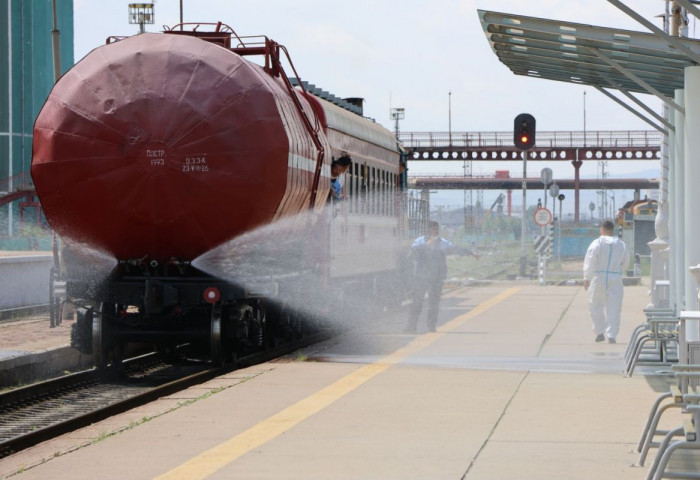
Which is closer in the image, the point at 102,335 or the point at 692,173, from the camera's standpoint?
the point at 692,173

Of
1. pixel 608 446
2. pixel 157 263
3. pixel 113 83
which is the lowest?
pixel 608 446

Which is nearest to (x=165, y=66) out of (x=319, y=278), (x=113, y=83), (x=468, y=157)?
(x=113, y=83)

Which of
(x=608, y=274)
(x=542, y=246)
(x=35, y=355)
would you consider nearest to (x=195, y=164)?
(x=35, y=355)

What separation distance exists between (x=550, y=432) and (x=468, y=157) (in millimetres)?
83871

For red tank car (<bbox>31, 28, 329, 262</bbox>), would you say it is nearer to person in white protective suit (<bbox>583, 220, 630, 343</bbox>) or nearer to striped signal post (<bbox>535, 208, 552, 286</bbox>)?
person in white protective suit (<bbox>583, 220, 630, 343</bbox>)

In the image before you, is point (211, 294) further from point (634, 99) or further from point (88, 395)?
point (634, 99)

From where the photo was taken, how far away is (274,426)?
9.80 meters

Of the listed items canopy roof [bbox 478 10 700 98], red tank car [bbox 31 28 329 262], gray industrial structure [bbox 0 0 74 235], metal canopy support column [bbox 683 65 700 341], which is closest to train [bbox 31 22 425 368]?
red tank car [bbox 31 28 329 262]

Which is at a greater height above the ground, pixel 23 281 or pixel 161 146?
pixel 161 146

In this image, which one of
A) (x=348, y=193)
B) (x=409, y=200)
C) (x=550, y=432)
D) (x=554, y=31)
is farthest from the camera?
(x=409, y=200)

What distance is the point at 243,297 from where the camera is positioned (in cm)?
1453

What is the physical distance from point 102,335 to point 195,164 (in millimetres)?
2330

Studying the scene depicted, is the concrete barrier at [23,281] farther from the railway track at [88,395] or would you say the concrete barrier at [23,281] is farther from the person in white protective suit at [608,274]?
the person in white protective suit at [608,274]

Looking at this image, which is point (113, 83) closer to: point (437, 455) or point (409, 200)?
point (437, 455)
